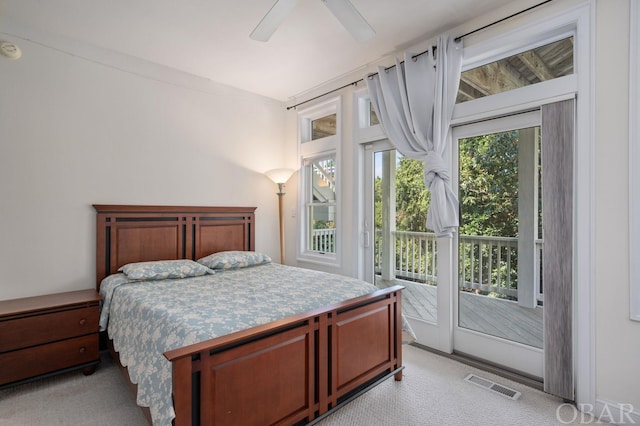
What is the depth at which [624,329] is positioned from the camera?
2.00 meters

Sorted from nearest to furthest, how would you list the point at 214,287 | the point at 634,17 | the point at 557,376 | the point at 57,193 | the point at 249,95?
1. the point at 634,17
2. the point at 557,376
3. the point at 214,287
4. the point at 57,193
5. the point at 249,95

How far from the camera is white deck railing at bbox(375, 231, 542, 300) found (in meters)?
2.66

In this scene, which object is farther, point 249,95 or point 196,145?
point 249,95

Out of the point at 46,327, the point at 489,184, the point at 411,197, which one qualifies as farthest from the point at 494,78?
the point at 46,327

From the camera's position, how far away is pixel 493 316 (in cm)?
275

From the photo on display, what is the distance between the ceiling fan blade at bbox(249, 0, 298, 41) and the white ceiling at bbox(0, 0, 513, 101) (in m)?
0.32

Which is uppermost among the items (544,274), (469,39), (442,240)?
(469,39)

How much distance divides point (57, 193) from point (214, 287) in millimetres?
1711

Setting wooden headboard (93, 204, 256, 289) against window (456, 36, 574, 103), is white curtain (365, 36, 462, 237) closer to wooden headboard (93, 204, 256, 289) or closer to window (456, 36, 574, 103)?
window (456, 36, 574, 103)

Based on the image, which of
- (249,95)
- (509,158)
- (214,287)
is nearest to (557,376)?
(509,158)

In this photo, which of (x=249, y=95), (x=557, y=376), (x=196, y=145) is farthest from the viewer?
(x=249, y=95)

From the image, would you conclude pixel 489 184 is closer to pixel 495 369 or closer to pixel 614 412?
pixel 495 369

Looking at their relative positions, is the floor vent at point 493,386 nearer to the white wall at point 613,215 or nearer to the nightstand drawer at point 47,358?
the white wall at point 613,215

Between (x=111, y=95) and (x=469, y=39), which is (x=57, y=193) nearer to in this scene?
(x=111, y=95)
